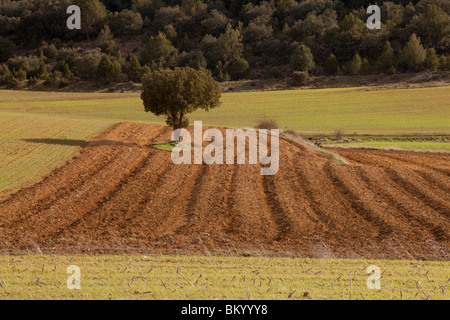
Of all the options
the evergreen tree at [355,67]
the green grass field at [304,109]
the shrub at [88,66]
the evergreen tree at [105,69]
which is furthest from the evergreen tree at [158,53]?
the evergreen tree at [355,67]

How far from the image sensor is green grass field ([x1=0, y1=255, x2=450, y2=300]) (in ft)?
34.3

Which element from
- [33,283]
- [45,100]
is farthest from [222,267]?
[45,100]

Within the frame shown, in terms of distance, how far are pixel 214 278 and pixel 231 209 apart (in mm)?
9974

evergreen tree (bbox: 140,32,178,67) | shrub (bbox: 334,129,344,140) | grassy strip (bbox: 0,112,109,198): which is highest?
evergreen tree (bbox: 140,32,178,67)

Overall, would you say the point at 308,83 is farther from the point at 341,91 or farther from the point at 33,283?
the point at 33,283

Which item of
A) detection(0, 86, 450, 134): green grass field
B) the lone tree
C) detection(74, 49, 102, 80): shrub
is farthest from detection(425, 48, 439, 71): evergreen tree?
the lone tree

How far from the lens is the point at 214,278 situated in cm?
1194

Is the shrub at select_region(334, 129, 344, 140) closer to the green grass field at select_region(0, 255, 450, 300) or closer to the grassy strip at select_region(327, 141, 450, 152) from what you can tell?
the grassy strip at select_region(327, 141, 450, 152)

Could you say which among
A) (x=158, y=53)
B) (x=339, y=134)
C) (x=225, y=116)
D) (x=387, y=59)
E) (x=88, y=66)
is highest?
(x=158, y=53)

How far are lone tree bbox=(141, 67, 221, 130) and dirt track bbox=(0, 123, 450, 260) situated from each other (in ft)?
12.1

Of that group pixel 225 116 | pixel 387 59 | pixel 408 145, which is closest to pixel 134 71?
pixel 225 116

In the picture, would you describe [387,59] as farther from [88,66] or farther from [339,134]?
[88,66]

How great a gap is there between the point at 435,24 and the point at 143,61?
61087 mm

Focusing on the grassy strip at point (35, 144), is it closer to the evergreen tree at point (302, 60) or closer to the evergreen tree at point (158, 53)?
the evergreen tree at point (302, 60)
